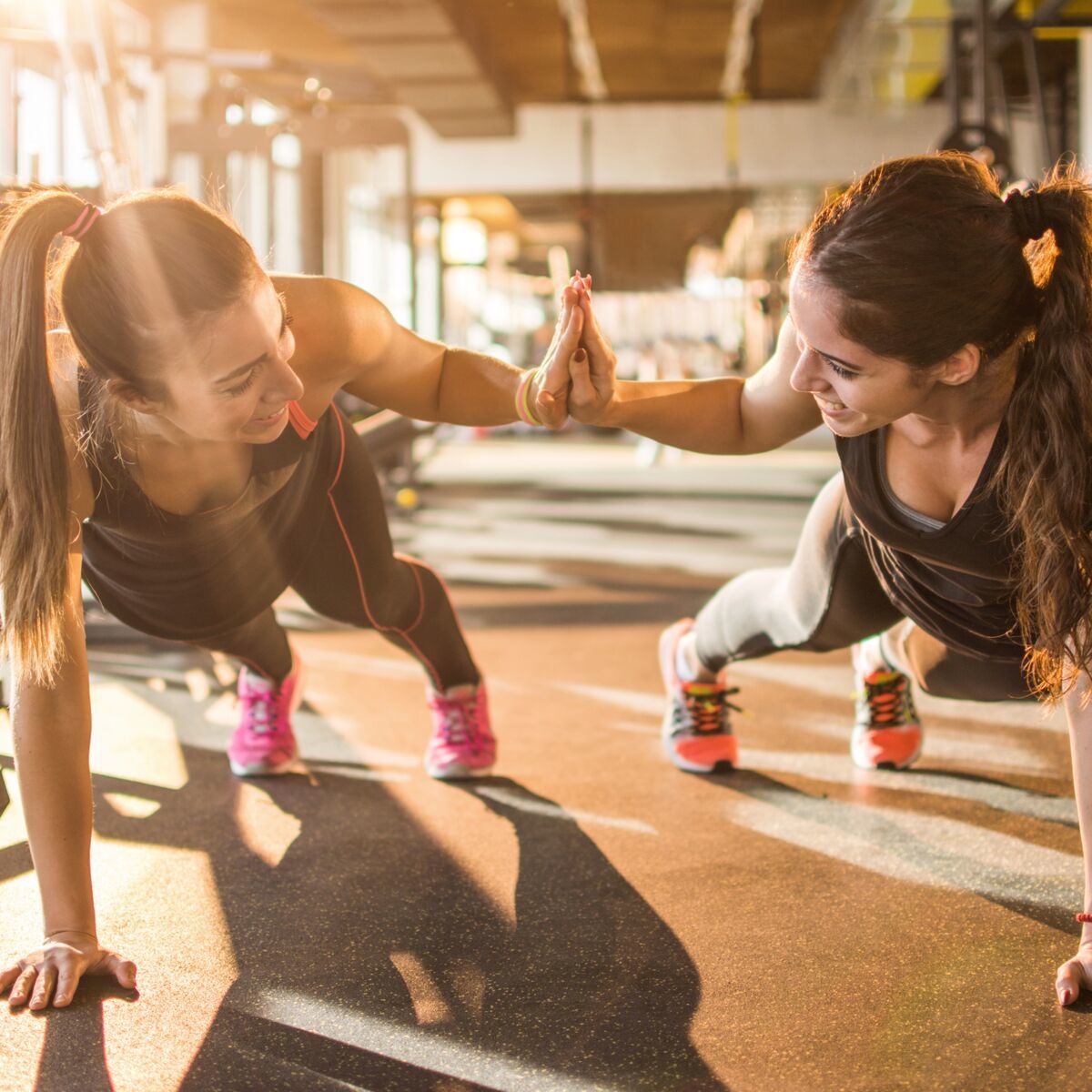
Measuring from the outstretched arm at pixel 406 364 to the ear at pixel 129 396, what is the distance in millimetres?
216

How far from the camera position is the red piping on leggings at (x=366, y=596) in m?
1.73

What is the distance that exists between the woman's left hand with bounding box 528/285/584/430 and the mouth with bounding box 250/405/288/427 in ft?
1.01

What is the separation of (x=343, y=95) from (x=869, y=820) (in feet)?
13.9

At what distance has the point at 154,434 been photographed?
1419 millimetres

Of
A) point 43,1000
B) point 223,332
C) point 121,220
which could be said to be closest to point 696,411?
point 223,332

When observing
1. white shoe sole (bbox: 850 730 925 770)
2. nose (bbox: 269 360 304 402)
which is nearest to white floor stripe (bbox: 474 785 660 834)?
white shoe sole (bbox: 850 730 925 770)

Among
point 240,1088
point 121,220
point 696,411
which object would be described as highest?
point 121,220

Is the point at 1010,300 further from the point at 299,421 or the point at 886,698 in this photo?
the point at 886,698

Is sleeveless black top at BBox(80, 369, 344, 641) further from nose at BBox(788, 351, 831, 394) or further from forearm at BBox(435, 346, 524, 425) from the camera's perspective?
nose at BBox(788, 351, 831, 394)

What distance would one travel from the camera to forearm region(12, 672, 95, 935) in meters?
1.26

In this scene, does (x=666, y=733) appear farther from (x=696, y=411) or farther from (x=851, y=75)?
(x=851, y=75)

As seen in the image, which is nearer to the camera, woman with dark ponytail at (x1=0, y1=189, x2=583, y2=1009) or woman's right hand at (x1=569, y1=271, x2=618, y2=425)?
woman with dark ponytail at (x1=0, y1=189, x2=583, y2=1009)

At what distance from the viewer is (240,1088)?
1121 mm

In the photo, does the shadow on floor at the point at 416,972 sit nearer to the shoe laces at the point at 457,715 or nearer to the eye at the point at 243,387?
the shoe laces at the point at 457,715
